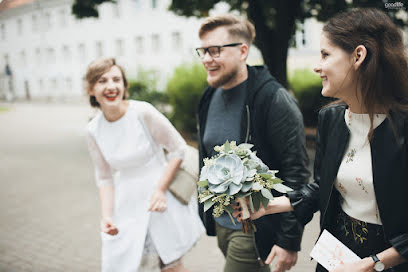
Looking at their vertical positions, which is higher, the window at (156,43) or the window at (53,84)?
the window at (156,43)

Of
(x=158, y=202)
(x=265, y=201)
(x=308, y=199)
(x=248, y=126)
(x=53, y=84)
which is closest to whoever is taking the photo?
(x=265, y=201)

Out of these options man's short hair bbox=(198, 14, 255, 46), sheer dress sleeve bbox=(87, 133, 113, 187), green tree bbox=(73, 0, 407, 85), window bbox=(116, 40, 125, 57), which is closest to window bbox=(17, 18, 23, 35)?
window bbox=(116, 40, 125, 57)

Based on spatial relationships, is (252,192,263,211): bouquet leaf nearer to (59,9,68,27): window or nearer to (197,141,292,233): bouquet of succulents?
(197,141,292,233): bouquet of succulents

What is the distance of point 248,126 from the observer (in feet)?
8.35

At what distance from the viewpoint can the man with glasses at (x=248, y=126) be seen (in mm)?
2404

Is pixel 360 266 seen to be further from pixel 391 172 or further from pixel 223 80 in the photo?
pixel 223 80

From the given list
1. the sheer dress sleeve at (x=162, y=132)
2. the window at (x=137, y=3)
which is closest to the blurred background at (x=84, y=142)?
the sheer dress sleeve at (x=162, y=132)

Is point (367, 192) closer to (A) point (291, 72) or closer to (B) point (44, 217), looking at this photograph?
(B) point (44, 217)

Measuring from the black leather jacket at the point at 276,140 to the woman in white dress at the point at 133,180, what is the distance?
873 mm

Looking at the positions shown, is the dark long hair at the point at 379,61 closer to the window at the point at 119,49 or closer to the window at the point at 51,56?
the window at the point at 119,49

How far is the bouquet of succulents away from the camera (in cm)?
177

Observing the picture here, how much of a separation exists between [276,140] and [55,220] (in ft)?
16.8

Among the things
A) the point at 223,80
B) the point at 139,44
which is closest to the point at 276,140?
the point at 223,80

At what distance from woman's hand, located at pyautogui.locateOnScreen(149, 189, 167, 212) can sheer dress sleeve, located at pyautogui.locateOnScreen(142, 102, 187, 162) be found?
0.35 m
